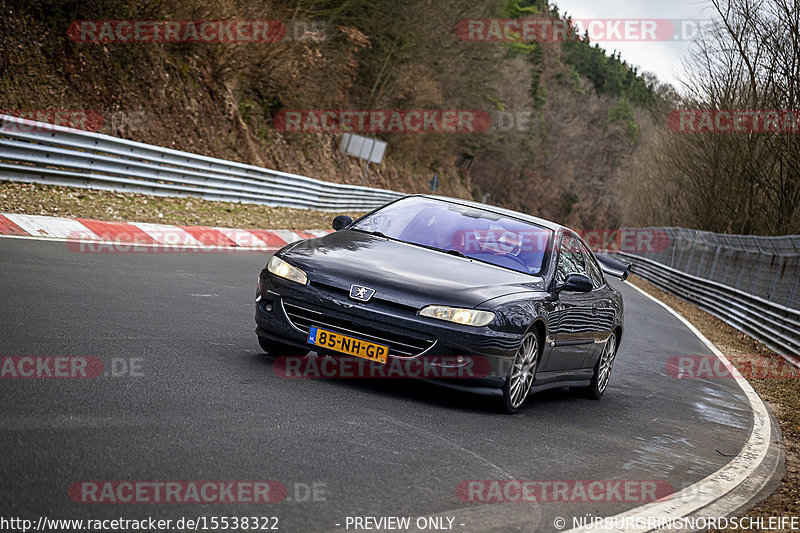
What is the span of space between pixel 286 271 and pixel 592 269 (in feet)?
11.4

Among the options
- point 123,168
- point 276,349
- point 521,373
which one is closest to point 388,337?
point 521,373

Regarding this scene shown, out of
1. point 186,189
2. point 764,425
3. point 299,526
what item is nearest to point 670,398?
point 764,425

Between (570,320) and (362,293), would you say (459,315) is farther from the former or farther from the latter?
(570,320)

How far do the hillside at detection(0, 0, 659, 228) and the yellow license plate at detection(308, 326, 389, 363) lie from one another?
1380 centimetres

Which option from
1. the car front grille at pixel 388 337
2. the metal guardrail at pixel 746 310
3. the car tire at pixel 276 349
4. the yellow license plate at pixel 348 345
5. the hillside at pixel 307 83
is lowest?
the metal guardrail at pixel 746 310

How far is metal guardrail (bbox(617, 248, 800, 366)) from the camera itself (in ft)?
58.6

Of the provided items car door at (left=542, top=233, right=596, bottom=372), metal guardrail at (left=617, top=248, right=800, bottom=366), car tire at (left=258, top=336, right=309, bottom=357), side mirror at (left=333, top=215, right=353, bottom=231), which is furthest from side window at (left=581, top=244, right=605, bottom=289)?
metal guardrail at (left=617, top=248, right=800, bottom=366)

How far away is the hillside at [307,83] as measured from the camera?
22.5 meters

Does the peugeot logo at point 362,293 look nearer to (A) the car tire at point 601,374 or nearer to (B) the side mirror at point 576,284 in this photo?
(B) the side mirror at point 576,284

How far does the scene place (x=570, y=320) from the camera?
8.73m

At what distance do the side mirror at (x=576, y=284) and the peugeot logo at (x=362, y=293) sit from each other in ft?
6.21

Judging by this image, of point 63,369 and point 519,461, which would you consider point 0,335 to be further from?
point 519,461

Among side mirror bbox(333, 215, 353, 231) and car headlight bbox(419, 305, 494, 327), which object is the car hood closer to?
car headlight bbox(419, 305, 494, 327)

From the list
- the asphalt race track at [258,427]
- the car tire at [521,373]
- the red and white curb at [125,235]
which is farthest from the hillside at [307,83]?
the car tire at [521,373]
